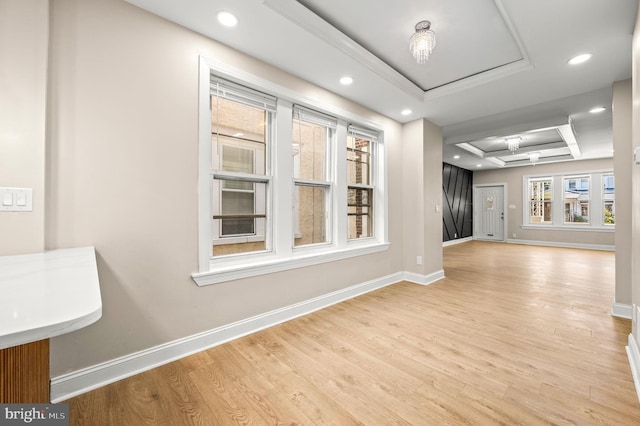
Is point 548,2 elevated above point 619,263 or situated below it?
above

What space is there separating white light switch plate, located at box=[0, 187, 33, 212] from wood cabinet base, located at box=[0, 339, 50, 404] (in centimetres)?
89

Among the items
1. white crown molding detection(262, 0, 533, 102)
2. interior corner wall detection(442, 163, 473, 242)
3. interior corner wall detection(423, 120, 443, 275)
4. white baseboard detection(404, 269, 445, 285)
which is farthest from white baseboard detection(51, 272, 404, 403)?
interior corner wall detection(442, 163, 473, 242)

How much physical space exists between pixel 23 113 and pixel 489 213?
1100 centimetres

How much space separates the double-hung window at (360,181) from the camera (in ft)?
11.9

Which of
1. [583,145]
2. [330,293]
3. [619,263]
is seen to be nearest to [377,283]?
[330,293]

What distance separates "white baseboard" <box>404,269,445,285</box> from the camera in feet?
13.0

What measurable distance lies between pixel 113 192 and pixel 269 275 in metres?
1.40

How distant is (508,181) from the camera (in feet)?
29.2

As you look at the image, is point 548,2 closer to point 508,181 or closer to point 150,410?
point 150,410

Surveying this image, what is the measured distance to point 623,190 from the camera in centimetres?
274

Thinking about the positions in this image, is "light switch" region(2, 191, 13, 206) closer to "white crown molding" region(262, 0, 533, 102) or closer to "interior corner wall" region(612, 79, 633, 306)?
"white crown molding" region(262, 0, 533, 102)

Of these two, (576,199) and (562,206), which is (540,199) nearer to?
(562,206)

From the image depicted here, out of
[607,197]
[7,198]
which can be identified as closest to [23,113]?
[7,198]

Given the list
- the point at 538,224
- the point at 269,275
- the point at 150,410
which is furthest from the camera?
the point at 538,224
